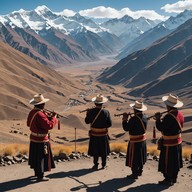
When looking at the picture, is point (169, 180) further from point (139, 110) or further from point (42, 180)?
point (42, 180)

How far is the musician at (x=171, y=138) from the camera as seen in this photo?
12.3 meters

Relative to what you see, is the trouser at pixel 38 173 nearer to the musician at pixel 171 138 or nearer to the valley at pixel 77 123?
the musician at pixel 171 138

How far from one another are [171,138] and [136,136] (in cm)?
132

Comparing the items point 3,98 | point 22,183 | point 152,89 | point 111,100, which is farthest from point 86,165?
point 152,89

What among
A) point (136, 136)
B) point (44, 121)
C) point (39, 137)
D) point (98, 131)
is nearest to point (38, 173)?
point (39, 137)

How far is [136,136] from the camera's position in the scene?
43.6ft

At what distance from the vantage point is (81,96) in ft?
518

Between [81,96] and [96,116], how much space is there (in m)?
144

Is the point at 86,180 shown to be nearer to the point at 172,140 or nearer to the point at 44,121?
the point at 44,121

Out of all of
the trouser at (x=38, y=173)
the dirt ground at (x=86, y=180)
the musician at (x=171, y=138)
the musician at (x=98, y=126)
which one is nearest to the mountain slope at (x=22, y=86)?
the dirt ground at (x=86, y=180)

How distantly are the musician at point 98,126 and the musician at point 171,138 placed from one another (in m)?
2.54

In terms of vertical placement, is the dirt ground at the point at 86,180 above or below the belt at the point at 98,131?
below

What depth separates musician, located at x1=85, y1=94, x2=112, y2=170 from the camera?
14.2 m

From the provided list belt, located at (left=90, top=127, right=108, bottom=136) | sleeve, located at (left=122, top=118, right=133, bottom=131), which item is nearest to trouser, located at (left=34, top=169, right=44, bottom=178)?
belt, located at (left=90, top=127, right=108, bottom=136)
